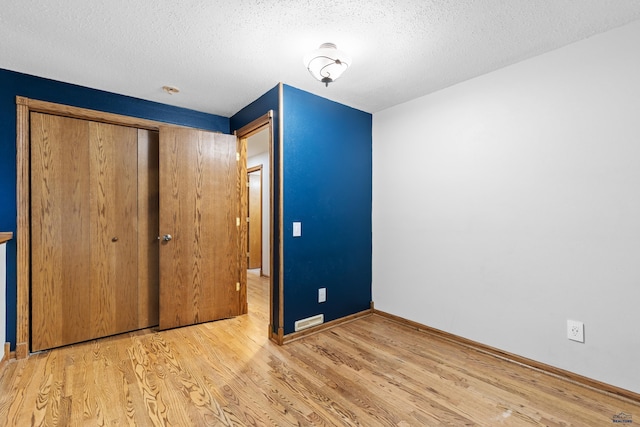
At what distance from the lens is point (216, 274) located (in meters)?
3.14

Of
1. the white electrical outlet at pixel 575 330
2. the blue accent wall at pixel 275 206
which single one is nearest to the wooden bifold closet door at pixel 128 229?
the blue accent wall at pixel 275 206

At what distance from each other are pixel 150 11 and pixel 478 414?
2975mm

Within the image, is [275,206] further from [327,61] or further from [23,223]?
[23,223]

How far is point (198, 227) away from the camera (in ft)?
9.99

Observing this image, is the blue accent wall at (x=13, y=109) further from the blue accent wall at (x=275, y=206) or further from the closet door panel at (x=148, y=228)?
the blue accent wall at (x=275, y=206)

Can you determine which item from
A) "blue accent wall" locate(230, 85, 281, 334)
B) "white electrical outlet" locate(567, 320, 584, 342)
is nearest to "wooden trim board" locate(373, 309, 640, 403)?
"white electrical outlet" locate(567, 320, 584, 342)

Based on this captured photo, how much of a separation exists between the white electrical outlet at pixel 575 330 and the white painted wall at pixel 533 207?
0.04m

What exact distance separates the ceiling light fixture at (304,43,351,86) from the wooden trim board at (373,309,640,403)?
2439mm

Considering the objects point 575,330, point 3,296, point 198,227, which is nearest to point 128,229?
point 198,227

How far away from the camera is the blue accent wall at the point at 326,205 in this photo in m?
2.70

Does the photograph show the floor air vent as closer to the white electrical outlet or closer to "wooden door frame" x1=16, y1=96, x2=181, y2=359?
the white electrical outlet

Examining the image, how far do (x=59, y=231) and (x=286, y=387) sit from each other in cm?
232

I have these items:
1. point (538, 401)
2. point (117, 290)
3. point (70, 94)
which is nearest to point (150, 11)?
point (70, 94)

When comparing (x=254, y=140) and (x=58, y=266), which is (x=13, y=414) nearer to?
(x=58, y=266)
